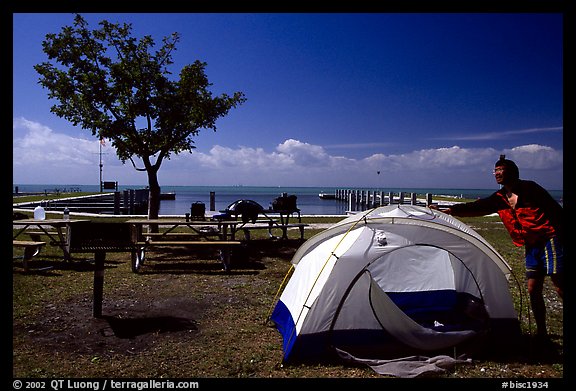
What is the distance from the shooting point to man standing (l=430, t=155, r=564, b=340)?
474 cm

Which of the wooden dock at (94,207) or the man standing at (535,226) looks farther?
the wooden dock at (94,207)

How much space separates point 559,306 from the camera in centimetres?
671

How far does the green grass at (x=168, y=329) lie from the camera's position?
4.40 meters

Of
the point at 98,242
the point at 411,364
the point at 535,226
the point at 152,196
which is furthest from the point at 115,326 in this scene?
the point at 152,196

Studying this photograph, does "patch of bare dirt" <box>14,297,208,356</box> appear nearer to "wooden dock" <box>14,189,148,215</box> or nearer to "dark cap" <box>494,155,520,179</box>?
"dark cap" <box>494,155,520,179</box>

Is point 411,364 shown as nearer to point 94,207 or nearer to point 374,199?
point 94,207

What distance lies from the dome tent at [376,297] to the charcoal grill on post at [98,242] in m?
2.77

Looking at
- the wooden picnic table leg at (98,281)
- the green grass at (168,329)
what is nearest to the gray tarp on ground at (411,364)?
the green grass at (168,329)

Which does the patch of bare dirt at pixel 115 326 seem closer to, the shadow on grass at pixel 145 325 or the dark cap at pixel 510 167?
the shadow on grass at pixel 145 325
